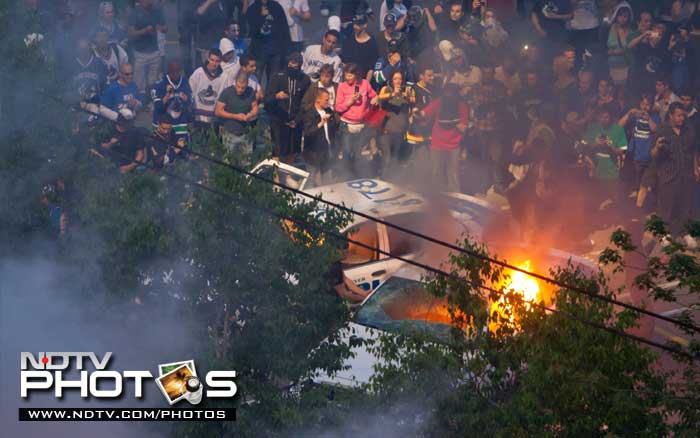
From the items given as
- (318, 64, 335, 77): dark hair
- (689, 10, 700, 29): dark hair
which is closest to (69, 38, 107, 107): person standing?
(318, 64, 335, 77): dark hair

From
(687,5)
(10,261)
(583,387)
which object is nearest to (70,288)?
(10,261)

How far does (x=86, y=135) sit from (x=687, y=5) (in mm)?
9832

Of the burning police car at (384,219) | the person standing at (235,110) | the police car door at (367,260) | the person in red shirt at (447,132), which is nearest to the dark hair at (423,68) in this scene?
the person in red shirt at (447,132)

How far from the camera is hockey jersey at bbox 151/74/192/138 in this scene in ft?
52.4

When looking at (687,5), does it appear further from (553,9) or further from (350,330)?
(350,330)

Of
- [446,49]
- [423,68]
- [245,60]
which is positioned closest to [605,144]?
[446,49]

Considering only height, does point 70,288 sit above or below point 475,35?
below

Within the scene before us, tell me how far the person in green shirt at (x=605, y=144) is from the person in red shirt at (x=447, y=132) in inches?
67.4

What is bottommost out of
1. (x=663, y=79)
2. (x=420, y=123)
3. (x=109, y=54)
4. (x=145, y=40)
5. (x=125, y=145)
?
(x=420, y=123)

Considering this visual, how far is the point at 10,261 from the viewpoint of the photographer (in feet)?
44.1

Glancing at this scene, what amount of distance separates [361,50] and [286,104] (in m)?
1.59

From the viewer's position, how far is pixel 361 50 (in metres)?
18.0

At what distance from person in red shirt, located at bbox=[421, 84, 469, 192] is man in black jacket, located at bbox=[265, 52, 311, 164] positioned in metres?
1.75

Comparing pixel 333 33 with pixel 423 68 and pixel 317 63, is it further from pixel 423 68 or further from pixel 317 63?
pixel 423 68
